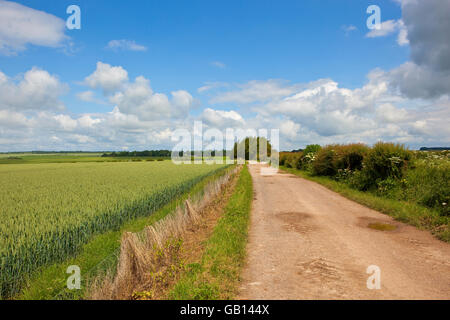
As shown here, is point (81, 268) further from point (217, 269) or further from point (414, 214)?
point (414, 214)

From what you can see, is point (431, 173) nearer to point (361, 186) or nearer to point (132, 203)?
point (361, 186)

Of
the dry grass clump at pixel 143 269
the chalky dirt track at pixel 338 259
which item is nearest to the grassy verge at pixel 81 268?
the dry grass clump at pixel 143 269

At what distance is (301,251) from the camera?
592 centimetres

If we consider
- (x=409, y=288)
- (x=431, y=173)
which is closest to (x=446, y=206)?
(x=431, y=173)

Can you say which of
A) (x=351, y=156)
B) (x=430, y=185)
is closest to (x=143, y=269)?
(x=430, y=185)

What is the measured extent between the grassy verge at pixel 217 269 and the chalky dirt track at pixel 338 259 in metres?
0.23

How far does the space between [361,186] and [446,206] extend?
6457 mm

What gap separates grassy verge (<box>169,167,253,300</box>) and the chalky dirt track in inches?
9.0

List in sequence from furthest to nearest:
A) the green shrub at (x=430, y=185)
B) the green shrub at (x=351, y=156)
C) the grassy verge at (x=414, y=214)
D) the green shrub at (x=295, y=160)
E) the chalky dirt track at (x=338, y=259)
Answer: the green shrub at (x=295, y=160) → the green shrub at (x=351, y=156) → the green shrub at (x=430, y=185) → the grassy verge at (x=414, y=214) → the chalky dirt track at (x=338, y=259)

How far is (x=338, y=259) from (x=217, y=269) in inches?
103

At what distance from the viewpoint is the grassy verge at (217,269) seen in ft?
13.3

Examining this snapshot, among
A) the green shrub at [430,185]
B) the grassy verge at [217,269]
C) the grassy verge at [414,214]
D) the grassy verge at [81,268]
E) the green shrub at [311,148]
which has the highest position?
the green shrub at [311,148]

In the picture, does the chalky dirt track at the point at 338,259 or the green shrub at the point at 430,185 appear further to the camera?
the green shrub at the point at 430,185

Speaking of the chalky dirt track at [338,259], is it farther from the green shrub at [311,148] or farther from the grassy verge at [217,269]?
the green shrub at [311,148]
